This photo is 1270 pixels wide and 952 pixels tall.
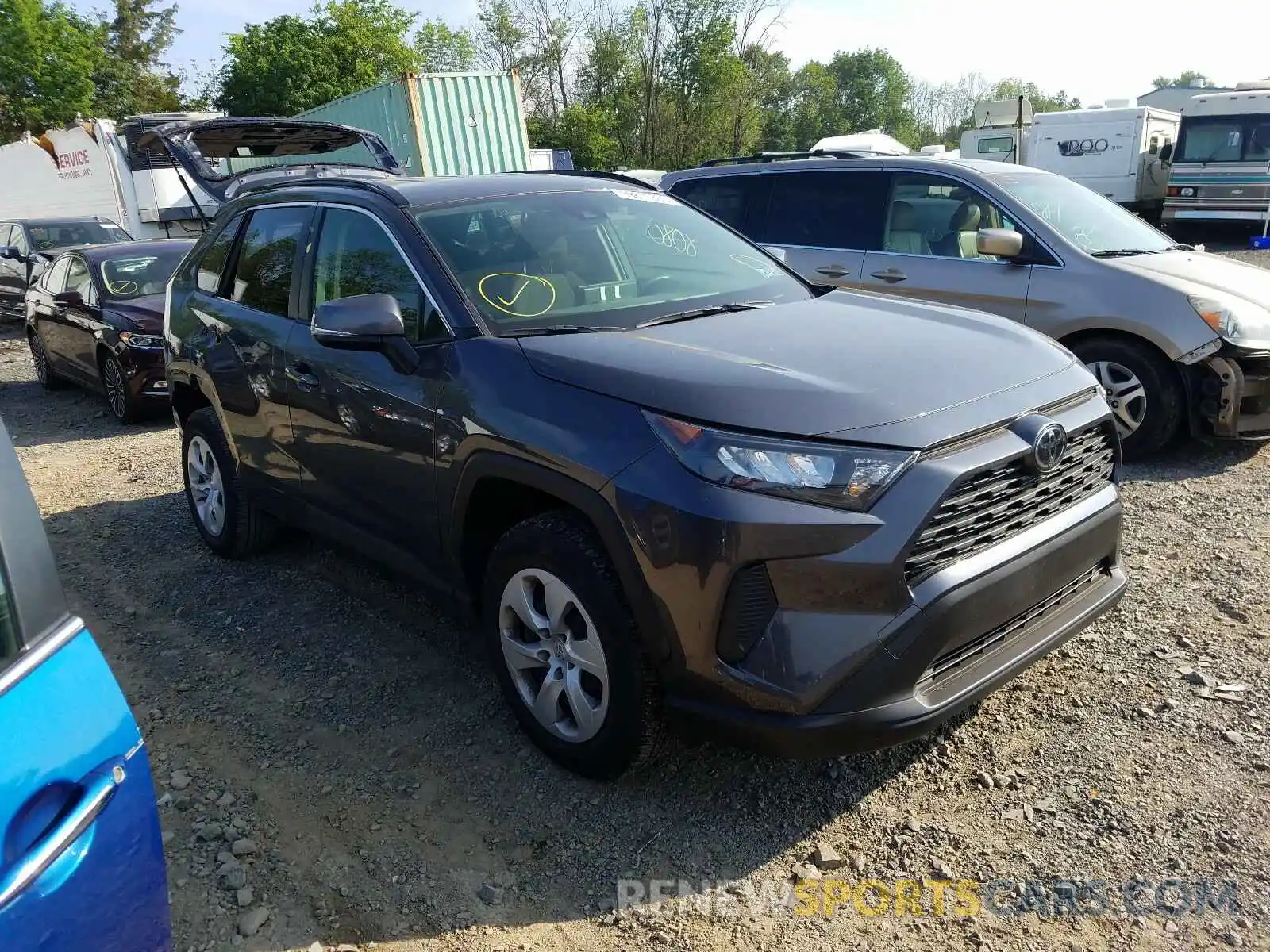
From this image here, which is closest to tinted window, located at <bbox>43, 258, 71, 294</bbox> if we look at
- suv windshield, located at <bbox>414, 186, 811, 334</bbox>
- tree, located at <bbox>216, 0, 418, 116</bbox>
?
suv windshield, located at <bbox>414, 186, 811, 334</bbox>

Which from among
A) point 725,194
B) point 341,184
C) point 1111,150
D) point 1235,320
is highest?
point 341,184

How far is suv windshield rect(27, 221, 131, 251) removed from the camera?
533 inches

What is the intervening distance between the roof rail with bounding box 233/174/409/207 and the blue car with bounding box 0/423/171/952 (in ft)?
7.24

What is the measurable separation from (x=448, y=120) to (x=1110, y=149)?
14194 mm

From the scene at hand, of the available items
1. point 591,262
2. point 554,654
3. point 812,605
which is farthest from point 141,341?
point 812,605

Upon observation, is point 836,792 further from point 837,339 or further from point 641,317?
point 641,317

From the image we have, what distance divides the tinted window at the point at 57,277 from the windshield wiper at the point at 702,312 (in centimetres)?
839

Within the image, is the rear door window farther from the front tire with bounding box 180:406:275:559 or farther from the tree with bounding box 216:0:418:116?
the tree with bounding box 216:0:418:116

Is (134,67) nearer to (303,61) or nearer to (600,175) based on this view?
(303,61)

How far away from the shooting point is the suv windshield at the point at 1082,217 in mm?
6082

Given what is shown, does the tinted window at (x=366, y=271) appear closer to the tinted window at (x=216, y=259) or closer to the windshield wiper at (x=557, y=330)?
the windshield wiper at (x=557, y=330)

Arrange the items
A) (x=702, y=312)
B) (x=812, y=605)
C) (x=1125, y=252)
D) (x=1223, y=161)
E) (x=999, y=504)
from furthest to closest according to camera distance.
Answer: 1. (x=1223, y=161)
2. (x=1125, y=252)
3. (x=702, y=312)
4. (x=999, y=504)
5. (x=812, y=605)

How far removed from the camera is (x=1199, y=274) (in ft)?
18.8

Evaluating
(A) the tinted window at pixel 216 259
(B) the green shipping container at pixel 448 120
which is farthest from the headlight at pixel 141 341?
(B) the green shipping container at pixel 448 120
